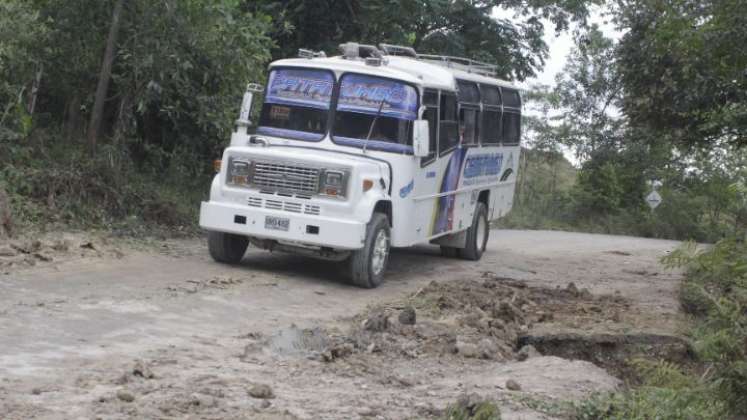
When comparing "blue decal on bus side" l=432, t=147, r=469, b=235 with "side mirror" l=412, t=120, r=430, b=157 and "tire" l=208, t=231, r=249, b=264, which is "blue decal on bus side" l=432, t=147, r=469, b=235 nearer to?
"side mirror" l=412, t=120, r=430, b=157

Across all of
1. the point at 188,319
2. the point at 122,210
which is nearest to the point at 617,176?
the point at 122,210

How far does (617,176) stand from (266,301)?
26007mm

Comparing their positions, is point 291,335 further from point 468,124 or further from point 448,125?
point 468,124

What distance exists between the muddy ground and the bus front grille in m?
1.09

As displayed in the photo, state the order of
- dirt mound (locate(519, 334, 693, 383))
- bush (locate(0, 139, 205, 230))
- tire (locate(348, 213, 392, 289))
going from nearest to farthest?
1. dirt mound (locate(519, 334, 693, 383))
2. tire (locate(348, 213, 392, 289))
3. bush (locate(0, 139, 205, 230))

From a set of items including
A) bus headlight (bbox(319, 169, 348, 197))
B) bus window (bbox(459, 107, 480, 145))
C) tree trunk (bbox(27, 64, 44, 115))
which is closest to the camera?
bus headlight (bbox(319, 169, 348, 197))

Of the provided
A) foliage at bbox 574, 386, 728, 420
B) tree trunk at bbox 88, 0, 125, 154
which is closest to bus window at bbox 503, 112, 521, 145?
tree trunk at bbox 88, 0, 125, 154

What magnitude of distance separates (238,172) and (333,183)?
1.19 metres

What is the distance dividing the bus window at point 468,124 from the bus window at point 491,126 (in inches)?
15.7

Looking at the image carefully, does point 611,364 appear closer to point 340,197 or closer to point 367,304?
point 367,304

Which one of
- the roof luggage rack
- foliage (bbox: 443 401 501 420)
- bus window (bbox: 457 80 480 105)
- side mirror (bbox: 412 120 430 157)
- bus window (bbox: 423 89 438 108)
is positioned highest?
the roof luggage rack

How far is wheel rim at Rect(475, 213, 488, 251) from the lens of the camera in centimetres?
1772

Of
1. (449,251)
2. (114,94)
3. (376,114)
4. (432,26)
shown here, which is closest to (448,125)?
(376,114)

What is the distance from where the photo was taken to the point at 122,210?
645 inches
